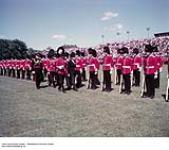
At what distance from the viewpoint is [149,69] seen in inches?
294

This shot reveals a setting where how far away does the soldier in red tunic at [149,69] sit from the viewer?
7395 mm

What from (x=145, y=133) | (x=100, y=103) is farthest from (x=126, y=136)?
(x=100, y=103)

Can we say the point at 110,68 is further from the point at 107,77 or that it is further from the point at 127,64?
the point at 127,64

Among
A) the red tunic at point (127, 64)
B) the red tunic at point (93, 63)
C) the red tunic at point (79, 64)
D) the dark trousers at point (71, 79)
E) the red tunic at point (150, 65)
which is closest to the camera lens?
the red tunic at point (150, 65)

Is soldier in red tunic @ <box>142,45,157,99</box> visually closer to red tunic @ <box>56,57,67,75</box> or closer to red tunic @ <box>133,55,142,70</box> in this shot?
red tunic @ <box>133,55,142,70</box>

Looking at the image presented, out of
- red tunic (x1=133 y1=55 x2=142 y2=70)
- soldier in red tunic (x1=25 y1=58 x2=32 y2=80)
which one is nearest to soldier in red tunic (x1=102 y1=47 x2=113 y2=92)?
red tunic (x1=133 y1=55 x2=142 y2=70)

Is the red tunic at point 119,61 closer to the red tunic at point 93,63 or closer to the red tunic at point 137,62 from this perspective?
the red tunic at point 93,63

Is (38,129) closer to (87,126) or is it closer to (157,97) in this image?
(87,126)

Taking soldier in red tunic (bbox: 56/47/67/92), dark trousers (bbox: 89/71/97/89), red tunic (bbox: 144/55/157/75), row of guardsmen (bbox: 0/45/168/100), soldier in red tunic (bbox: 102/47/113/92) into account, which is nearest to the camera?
red tunic (bbox: 144/55/157/75)

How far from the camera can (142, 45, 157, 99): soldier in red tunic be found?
739 centimetres

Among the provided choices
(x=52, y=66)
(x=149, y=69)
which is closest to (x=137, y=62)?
(x=52, y=66)

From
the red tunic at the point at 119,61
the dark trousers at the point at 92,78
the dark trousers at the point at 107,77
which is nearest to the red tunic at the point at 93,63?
the dark trousers at the point at 92,78

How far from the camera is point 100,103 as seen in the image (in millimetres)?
7277
